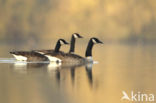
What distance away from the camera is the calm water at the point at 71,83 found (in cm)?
1572

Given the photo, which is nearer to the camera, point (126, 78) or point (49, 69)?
point (126, 78)

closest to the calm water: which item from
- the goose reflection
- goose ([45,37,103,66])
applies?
the goose reflection

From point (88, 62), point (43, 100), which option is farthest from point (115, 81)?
point (88, 62)

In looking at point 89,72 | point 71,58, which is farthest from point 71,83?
point 71,58

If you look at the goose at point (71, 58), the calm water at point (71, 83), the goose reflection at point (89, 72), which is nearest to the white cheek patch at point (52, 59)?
the goose at point (71, 58)

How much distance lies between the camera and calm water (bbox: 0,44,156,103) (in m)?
15.7

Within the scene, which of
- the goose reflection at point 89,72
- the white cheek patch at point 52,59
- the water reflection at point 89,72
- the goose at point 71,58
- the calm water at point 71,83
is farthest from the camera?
the white cheek patch at point 52,59

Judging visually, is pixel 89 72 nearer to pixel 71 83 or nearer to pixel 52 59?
pixel 71 83

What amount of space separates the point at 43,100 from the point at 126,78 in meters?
6.64

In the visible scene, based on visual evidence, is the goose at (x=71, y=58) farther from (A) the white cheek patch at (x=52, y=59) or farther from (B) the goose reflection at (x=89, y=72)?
(B) the goose reflection at (x=89, y=72)

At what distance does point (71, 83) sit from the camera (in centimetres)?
1914

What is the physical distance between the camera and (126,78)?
21156mm

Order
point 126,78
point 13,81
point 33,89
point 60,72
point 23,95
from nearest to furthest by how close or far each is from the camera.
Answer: point 23,95 → point 33,89 → point 13,81 → point 126,78 → point 60,72

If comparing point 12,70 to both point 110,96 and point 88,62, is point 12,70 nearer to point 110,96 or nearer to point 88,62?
point 88,62
